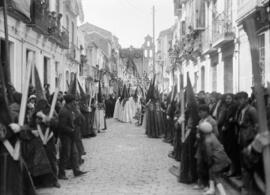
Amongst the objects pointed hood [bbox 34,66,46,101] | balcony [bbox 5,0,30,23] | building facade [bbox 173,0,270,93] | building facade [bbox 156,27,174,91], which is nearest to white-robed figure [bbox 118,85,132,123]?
building facade [bbox 173,0,270,93]

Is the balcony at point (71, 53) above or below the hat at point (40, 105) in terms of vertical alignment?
above

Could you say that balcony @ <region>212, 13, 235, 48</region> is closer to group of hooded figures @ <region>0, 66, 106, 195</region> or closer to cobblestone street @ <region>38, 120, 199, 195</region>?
cobblestone street @ <region>38, 120, 199, 195</region>

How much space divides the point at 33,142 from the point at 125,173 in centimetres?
257

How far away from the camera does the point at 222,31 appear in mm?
17297

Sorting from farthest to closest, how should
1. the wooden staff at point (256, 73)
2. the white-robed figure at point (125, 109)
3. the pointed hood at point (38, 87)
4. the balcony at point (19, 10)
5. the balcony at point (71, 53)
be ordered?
the balcony at point (71, 53)
the white-robed figure at point (125, 109)
the balcony at point (19, 10)
the pointed hood at point (38, 87)
the wooden staff at point (256, 73)

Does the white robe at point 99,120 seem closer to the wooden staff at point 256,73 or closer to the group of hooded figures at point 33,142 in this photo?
the group of hooded figures at point 33,142

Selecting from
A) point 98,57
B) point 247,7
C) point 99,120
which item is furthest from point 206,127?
point 98,57

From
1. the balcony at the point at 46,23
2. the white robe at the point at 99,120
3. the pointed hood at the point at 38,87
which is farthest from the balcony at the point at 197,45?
the pointed hood at the point at 38,87

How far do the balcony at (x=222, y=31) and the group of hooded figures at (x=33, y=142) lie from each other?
8194 millimetres

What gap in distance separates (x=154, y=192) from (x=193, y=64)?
1976 cm

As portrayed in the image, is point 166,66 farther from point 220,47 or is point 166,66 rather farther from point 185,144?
point 185,144

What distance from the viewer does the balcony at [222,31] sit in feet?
53.5

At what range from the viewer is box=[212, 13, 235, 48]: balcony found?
53.5ft

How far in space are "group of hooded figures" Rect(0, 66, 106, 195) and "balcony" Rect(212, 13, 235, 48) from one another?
26.9 ft
